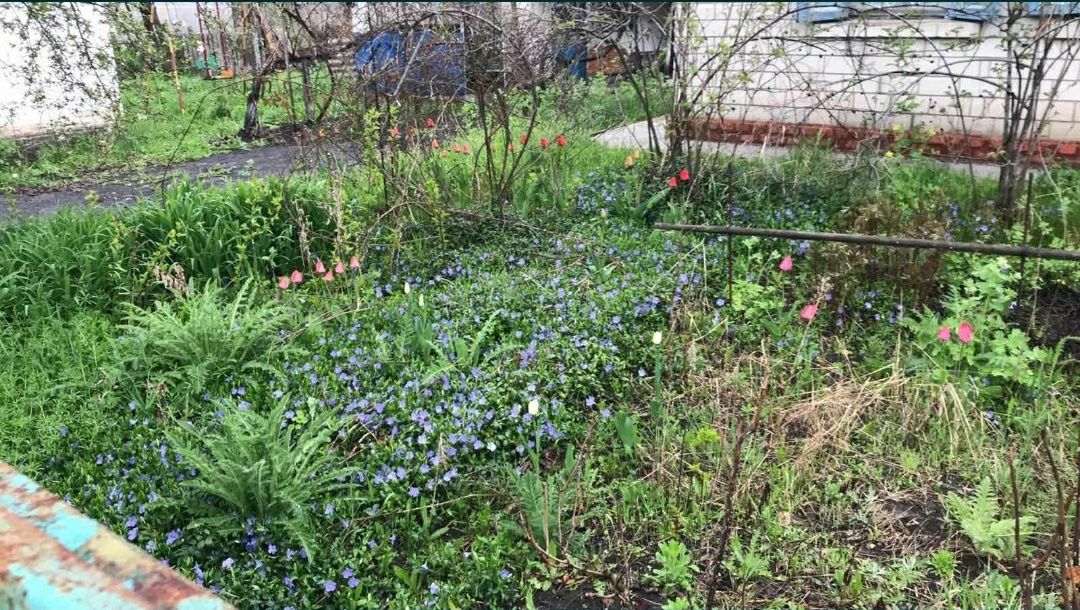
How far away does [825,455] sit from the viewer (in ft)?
9.49

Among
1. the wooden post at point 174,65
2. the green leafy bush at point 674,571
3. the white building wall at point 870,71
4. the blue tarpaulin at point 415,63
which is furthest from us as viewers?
the wooden post at point 174,65

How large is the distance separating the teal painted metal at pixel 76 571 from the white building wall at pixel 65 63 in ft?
20.2

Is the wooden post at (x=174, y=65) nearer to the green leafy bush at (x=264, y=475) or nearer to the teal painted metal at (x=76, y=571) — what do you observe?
the green leafy bush at (x=264, y=475)

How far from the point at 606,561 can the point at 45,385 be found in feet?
8.82

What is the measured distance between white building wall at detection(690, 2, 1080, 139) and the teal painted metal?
16.5 ft

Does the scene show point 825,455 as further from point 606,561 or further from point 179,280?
point 179,280

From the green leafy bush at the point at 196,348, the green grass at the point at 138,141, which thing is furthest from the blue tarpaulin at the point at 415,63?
the green leafy bush at the point at 196,348

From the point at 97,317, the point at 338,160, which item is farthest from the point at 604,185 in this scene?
the point at 97,317

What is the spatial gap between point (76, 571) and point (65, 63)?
6743 millimetres

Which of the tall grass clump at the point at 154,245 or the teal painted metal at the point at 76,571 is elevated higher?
the teal painted metal at the point at 76,571

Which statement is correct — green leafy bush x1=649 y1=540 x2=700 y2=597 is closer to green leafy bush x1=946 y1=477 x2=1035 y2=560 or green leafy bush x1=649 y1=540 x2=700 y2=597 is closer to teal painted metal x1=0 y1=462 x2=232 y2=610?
green leafy bush x1=946 y1=477 x2=1035 y2=560

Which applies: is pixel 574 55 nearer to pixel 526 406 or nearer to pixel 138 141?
pixel 526 406

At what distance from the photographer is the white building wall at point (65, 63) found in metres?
6.03

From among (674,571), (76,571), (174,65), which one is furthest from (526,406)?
(174,65)
